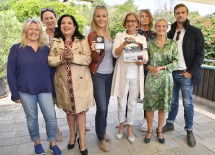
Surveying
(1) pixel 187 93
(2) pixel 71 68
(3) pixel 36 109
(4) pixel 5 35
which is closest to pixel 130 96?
(1) pixel 187 93

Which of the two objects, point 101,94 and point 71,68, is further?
point 101,94

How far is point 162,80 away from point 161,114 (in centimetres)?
55

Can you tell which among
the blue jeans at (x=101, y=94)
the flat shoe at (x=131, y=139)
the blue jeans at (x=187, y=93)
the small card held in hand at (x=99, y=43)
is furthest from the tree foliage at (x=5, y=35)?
the blue jeans at (x=187, y=93)

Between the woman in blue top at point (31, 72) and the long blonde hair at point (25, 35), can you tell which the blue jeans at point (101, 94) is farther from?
the long blonde hair at point (25, 35)

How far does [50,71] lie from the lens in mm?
2717

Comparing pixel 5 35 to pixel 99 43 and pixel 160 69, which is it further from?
pixel 160 69

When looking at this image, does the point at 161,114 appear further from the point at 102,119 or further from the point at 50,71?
the point at 50,71

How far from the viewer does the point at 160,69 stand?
2.94 m

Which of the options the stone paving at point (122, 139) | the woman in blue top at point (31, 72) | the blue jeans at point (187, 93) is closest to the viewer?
the woman in blue top at point (31, 72)

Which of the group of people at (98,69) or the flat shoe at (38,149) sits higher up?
the group of people at (98,69)

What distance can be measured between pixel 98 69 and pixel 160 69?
894 mm

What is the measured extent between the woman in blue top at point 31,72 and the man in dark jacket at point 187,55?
1893 mm

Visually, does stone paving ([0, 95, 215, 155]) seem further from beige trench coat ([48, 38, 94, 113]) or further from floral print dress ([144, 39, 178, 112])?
beige trench coat ([48, 38, 94, 113])

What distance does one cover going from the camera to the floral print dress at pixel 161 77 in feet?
9.62
